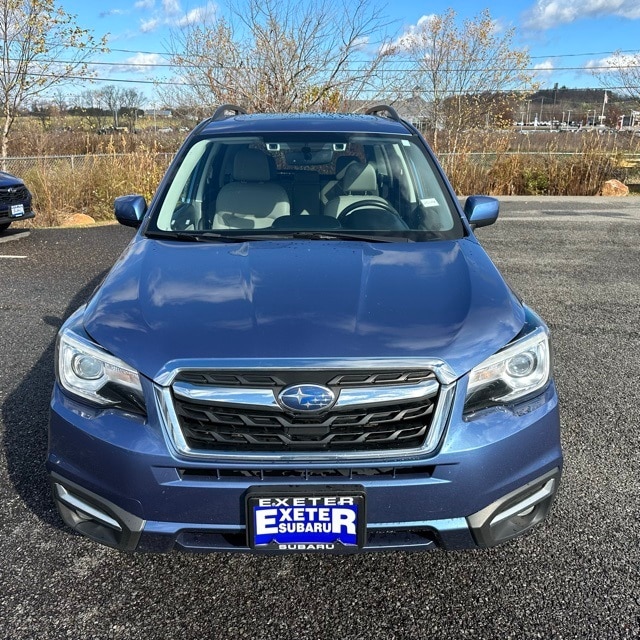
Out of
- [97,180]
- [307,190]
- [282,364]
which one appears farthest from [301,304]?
[97,180]

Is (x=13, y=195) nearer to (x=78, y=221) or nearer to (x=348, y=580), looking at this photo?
(x=78, y=221)

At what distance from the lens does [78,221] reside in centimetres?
1063

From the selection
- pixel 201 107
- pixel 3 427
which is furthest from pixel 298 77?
pixel 3 427

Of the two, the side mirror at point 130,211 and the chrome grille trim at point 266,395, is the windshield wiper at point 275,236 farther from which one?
the chrome grille trim at point 266,395

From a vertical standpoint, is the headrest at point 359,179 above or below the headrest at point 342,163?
below

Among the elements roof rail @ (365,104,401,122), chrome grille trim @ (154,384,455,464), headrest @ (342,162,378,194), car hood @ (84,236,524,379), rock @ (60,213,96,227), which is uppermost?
roof rail @ (365,104,401,122)

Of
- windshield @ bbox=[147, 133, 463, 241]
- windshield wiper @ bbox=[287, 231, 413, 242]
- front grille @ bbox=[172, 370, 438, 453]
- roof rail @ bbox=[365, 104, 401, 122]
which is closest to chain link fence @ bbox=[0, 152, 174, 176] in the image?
roof rail @ bbox=[365, 104, 401, 122]

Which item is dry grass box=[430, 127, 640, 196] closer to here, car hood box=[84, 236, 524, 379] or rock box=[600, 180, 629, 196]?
rock box=[600, 180, 629, 196]

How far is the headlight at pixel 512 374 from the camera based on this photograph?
1976 millimetres

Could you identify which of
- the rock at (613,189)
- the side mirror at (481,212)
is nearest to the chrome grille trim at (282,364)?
the side mirror at (481,212)

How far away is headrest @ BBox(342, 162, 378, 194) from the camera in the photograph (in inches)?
139

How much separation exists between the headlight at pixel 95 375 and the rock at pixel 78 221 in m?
9.07

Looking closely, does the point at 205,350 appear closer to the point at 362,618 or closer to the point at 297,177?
the point at 362,618

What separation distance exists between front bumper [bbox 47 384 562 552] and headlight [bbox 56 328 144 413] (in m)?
0.05
